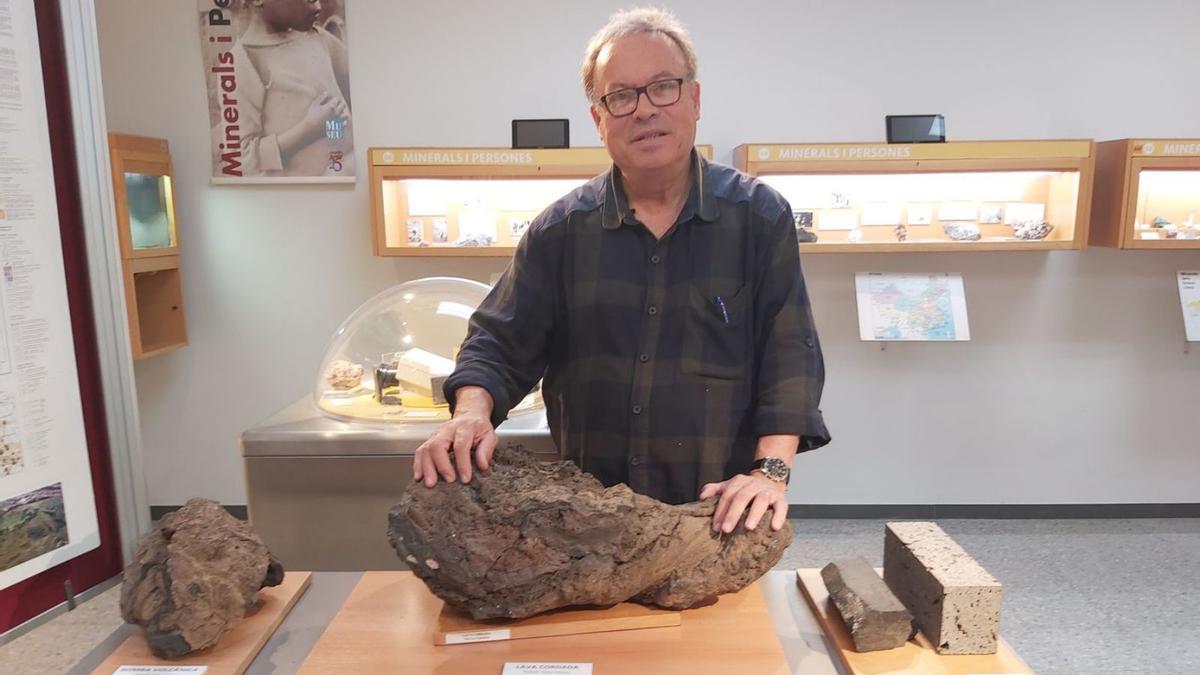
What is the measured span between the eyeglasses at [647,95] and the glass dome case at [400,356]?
1.21 meters

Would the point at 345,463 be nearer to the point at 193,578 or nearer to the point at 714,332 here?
the point at 193,578

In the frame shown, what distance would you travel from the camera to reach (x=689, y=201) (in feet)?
5.84

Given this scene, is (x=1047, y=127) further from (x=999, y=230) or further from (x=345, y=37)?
(x=345, y=37)

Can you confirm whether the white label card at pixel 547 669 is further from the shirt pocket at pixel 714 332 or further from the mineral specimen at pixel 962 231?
the mineral specimen at pixel 962 231

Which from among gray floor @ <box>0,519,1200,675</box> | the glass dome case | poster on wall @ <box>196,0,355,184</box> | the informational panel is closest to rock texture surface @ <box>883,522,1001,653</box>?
the glass dome case

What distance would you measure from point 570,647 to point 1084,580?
3284 millimetres

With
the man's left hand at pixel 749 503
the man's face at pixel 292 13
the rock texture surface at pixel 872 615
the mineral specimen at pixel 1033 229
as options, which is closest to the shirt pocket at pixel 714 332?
the man's left hand at pixel 749 503

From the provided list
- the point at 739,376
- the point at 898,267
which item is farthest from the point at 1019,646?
the point at 739,376

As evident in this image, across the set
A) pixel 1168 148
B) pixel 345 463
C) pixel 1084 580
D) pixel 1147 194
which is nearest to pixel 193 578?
pixel 345 463

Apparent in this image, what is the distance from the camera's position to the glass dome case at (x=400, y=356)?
2543mm

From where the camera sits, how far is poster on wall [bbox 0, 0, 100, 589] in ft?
5.86

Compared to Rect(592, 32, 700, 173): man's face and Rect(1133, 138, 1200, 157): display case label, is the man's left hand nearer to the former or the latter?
Rect(592, 32, 700, 173): man's face

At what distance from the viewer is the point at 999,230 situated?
3.91m

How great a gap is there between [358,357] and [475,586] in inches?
60.5
